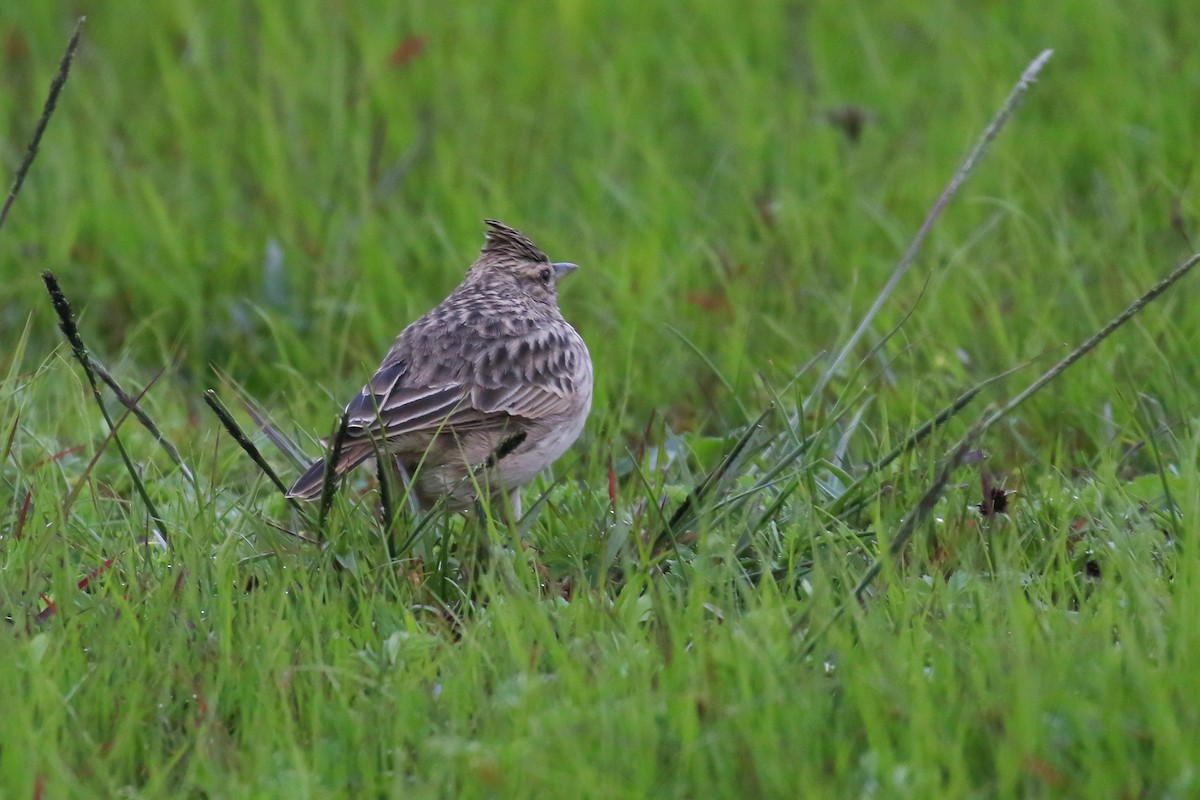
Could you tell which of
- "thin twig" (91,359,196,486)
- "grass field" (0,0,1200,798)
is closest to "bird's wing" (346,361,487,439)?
"grass field" (0,0,1200,798)

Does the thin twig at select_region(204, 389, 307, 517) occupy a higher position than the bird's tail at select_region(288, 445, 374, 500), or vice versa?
the thin twig at select_region(204, 389, 307, 517)

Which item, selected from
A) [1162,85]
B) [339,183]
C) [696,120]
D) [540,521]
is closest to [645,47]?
[696,120]

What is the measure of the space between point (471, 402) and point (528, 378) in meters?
0.18

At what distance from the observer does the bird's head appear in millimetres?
5520

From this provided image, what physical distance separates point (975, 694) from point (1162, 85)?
5538 mm

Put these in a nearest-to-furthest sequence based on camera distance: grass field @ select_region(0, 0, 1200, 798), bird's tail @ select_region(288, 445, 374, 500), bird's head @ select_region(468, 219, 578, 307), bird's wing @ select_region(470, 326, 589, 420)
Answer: grass field @ select_region(0, 0, 1200, 798)
bird's tail @ select_region(288, 445, 374, 500)
bird's wing @ select_region(470, 326, 589, 420)
bird's head @ select_region(468, 219, 578, 307)

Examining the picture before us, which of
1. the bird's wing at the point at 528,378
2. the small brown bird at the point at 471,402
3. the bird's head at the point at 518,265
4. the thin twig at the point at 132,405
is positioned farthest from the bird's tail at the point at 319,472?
the bird's head at the point at 518,265

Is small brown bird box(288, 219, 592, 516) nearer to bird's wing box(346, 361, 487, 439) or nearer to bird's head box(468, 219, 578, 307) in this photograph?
bird's wing box(346, 361, 487, 439)

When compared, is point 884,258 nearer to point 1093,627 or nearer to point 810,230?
point 810,230

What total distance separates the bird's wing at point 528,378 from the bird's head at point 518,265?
0.47 m

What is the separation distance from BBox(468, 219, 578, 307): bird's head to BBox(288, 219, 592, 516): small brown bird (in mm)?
298

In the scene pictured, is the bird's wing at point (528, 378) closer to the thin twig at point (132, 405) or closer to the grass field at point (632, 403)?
the grass field at point (632, 403)

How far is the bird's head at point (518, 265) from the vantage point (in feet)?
18.1

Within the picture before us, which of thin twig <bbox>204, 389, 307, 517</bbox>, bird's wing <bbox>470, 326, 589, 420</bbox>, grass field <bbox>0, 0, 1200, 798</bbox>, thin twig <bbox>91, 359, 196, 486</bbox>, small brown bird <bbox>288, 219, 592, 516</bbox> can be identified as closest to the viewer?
grass field <bbox>0, 0, 1200, 798</bbox>
